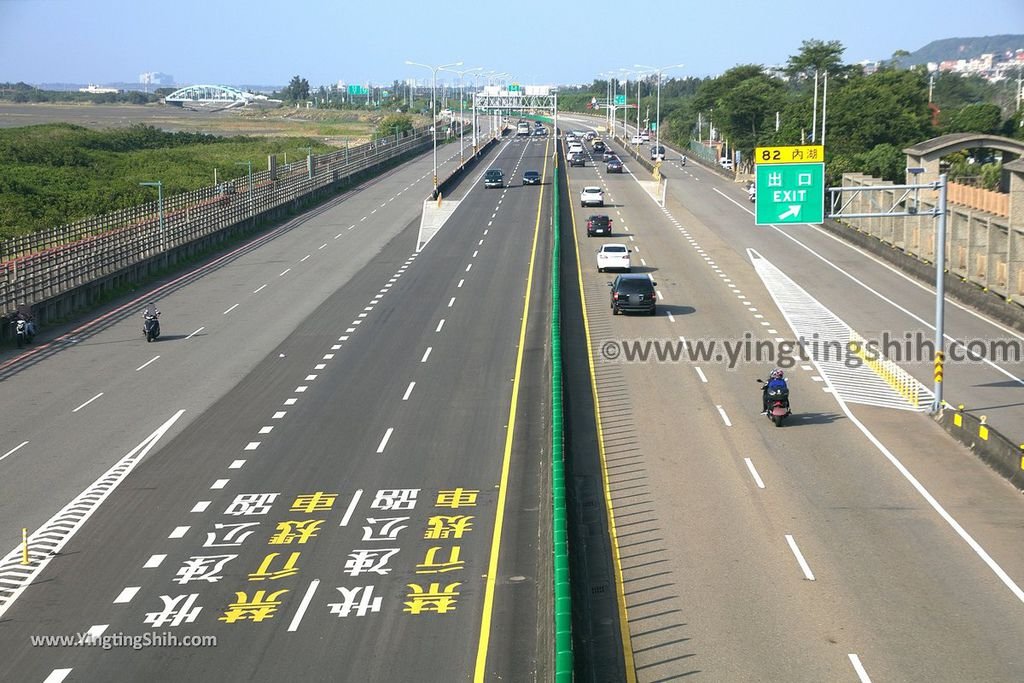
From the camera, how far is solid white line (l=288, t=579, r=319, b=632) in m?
18.0

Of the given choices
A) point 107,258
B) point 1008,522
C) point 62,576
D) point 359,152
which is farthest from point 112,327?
point 359,152

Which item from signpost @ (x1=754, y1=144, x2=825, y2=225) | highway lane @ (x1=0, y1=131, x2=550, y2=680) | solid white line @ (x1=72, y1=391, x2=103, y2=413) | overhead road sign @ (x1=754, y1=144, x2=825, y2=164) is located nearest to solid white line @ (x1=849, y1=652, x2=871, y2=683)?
highway lane @ (x1=0, y1=131, x2=550, y2=680)

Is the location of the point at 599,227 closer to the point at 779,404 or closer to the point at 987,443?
the point at 779,404

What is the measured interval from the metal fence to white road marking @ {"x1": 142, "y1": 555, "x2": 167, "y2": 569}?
80.4 feet

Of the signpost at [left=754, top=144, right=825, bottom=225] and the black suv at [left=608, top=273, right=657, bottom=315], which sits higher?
the signpost at [left=754, top=144, right=825, bottom=225]

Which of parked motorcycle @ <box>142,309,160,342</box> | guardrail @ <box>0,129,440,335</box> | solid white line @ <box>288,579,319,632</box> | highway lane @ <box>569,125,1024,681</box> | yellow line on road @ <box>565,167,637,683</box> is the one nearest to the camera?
yellow line on road @ <box>565,167,637,683</box>

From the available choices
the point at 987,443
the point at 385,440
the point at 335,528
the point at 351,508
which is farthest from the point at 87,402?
the point at 987,443

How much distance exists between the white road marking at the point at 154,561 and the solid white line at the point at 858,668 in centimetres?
1127

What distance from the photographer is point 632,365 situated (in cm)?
3753

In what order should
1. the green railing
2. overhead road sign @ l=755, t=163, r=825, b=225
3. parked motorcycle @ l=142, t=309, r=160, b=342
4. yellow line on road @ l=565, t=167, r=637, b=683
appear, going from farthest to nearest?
parked motorcycle @ l=142, t=309, r=160, b=342 < overhead road sign @ l=755, t=163, r=825, b=225 < yellow line on road @ l=565, t=167, r=637, b=683 < the green railing

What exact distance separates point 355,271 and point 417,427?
93.1 feet

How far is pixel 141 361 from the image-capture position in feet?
126

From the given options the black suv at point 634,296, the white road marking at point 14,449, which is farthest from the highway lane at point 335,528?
the black suv at point 634,296

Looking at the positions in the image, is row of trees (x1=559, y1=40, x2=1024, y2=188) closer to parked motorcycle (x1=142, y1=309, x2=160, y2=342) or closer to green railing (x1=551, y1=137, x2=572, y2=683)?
parked motorcycle (x1=142, y1=309, x2=160, y2=342)
